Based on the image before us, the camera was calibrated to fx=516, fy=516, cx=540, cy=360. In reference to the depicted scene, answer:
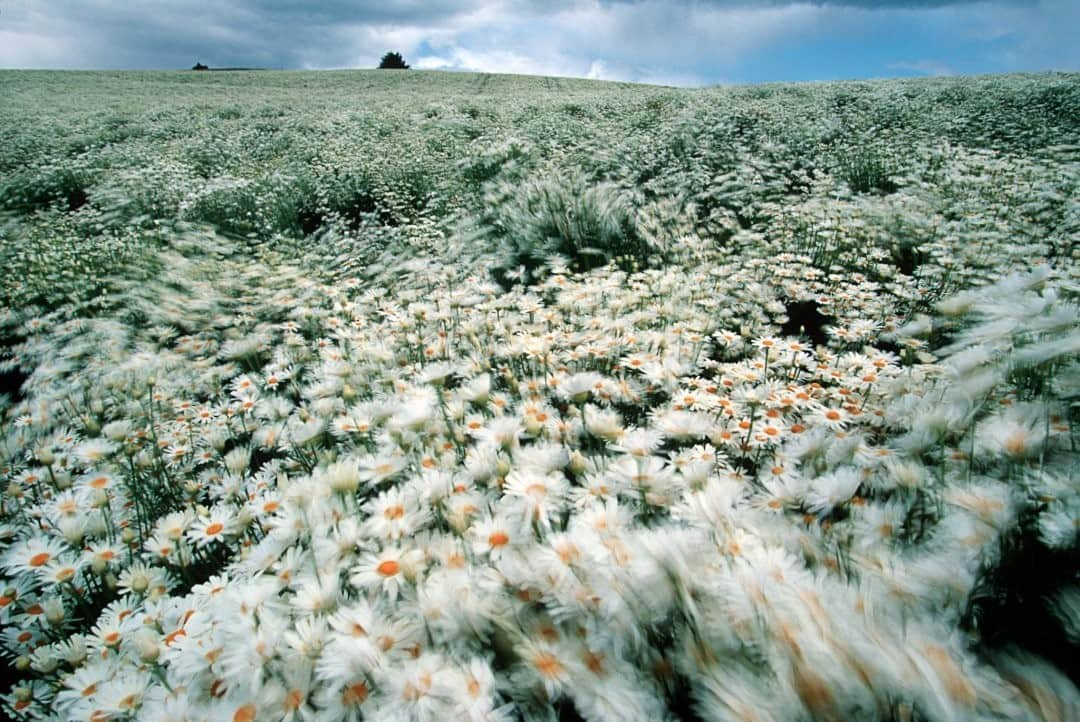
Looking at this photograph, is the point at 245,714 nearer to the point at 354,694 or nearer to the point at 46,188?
the point at 354,694

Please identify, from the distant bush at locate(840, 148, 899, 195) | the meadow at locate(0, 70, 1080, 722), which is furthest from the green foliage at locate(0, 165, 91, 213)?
the distant bush at locate(840, 148, 899, 195)

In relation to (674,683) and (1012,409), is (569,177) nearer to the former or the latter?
(1012,409)

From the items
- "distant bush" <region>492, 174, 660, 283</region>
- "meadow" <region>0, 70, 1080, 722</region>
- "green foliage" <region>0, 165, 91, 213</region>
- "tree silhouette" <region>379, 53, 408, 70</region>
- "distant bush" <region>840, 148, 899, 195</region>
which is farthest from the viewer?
"tree silhouette" <region>379, 53, 408, 70</region>

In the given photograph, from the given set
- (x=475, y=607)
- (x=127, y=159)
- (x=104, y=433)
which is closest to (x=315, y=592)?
(x=475, y=607)

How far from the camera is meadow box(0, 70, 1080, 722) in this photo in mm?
759

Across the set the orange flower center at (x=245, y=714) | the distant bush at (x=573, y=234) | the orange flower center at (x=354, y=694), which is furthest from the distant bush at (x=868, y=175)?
the orange flower center at (x=245, y=714)

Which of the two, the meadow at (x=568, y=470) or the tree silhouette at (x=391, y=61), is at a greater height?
the tree silhouette at (x=391, y=61)

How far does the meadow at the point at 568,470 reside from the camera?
0.76 metres

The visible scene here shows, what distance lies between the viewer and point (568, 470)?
1.62 meters

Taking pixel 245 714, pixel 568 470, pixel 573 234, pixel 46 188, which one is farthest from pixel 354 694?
pixel 46 188

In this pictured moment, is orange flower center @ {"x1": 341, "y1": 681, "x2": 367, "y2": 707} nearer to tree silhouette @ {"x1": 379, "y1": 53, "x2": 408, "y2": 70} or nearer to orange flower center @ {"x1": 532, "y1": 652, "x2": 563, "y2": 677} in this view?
orange flower center @ {"x1": 532, "y1": 652, "x2": 563, "y2": 677}

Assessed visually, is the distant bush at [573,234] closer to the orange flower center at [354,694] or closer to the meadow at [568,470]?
the meadow at [568,470]

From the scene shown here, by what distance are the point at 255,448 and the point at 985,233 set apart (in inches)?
171

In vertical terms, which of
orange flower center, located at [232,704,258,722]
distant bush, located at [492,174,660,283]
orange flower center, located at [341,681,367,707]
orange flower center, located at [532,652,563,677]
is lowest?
orange flower center, located at [232,704,258,722]
